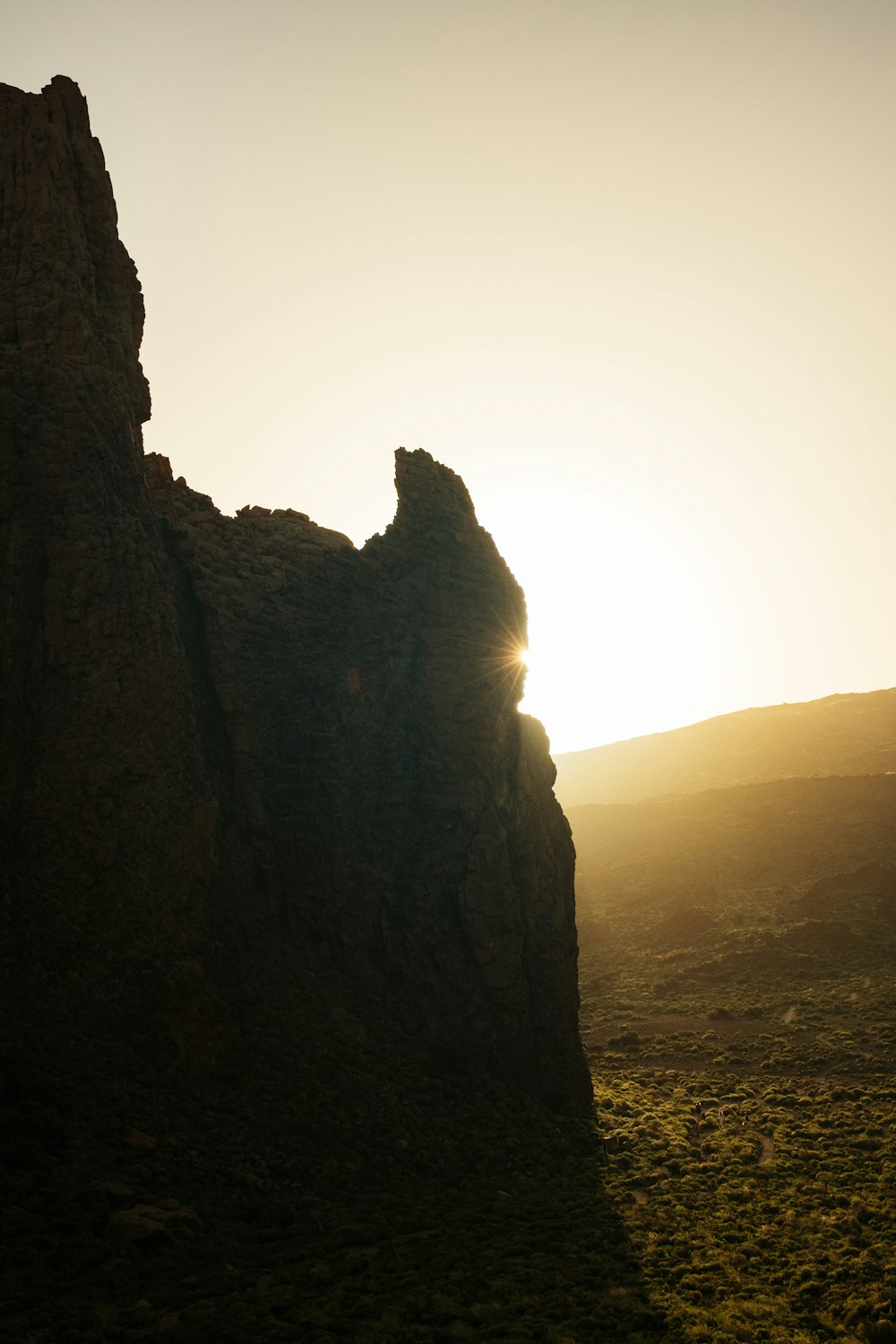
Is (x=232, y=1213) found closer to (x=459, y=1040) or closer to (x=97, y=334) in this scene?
(x=459, y=1040)

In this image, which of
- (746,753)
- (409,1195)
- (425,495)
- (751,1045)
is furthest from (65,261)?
(746,753)

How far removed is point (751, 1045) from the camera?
2008 inches

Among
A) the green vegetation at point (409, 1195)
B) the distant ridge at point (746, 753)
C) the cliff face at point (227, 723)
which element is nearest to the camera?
the green vegetation at point (409, 1195)

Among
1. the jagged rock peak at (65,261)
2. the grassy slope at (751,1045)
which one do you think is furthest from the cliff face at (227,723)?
the grassy slope at (751,1045)

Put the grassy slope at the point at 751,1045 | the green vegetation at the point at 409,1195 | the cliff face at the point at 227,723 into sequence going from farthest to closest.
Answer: the cliff face at the point at 227,723 → the grassy slope at the point at 751,1045 → the green vegetation at the point at 409,1195

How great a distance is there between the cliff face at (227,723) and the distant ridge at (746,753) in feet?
269

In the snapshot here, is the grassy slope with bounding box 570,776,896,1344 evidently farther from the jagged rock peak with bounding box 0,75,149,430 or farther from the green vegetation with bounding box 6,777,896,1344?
the jagged rock peak with bounding box 0,75,149,430

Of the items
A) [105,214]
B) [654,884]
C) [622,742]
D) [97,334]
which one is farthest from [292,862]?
[622,742]

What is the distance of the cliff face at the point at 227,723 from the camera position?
2541 cm

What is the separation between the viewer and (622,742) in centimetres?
18325

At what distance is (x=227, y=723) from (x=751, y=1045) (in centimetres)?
3777

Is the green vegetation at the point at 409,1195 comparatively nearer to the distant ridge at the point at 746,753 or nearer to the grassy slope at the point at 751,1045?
the grassy slope at the point at 751,1045

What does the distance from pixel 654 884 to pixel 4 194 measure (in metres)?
76.5

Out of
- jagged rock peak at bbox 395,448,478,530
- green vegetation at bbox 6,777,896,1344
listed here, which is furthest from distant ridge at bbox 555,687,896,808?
jagged rock peak at bbox 395,448,478,530
